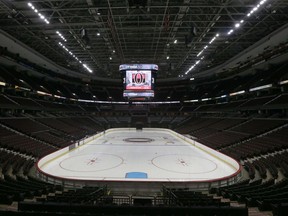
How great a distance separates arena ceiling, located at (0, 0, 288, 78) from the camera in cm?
1291

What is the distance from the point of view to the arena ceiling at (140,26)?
1291cm

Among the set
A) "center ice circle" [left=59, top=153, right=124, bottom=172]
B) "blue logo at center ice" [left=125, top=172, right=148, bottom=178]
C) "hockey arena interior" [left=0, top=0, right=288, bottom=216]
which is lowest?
"blue logo at center ice" [left=125, top=172, right=148, bottom=178]

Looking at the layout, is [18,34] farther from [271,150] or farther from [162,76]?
[162,76]

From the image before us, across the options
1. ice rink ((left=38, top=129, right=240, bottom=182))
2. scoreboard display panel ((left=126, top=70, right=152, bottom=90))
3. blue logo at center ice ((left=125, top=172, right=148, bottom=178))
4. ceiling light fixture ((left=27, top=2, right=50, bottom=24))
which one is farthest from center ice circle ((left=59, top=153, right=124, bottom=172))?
ceiling light fixture ((left=27, top=2, right=50, bottom=24))

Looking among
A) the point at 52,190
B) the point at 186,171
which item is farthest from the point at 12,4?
the point at 186,171

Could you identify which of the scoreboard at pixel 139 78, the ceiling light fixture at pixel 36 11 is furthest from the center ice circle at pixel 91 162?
the ceiling light fixture at pixel 36 11

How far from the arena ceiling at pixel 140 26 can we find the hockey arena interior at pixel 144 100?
11 centimetres

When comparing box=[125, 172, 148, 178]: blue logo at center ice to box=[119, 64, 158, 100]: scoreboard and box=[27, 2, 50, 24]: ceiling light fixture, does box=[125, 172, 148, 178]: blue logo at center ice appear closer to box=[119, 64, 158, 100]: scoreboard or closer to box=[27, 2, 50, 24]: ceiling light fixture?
box=[119, 64, 158, 100]: scoreboard

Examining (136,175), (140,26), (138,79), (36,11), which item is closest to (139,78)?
(138,79)

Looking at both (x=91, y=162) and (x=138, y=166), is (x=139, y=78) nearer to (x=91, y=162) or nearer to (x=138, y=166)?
(x=91, y=162)

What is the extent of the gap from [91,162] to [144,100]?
10.2 metres

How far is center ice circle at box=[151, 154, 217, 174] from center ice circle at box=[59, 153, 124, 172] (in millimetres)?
2467

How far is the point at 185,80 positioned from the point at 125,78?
18363mm

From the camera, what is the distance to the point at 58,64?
29.8m
